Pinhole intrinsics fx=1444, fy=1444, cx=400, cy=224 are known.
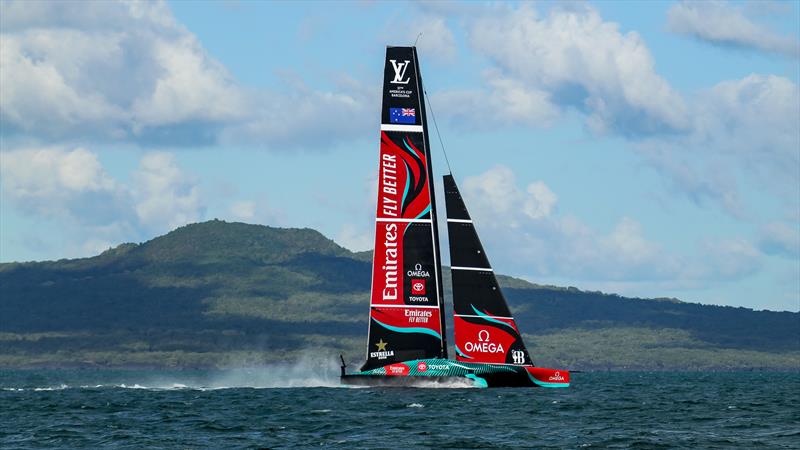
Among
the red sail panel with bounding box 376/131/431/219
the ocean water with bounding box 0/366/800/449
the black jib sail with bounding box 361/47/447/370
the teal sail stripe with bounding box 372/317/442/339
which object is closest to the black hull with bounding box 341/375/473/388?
the ocean water with bounding box 0/366/800/449

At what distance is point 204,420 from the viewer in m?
66.6

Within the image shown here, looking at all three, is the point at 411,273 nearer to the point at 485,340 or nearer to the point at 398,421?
the point at 485,340

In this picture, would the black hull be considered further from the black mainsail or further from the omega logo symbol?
the omega logo symbol

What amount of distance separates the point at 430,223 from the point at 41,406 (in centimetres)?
2475

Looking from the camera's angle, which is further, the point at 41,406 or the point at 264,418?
the point at 41,406

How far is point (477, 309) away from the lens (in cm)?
7644

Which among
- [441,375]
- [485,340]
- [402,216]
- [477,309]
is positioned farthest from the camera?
[477,309]

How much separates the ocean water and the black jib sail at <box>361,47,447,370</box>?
3.87 meters

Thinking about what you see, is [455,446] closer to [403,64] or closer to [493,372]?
[493,372]

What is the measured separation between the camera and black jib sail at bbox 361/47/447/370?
250ft

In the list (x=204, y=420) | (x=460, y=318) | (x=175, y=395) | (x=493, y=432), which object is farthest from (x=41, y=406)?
(x=493, y=432)

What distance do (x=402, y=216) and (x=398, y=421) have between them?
1629cm

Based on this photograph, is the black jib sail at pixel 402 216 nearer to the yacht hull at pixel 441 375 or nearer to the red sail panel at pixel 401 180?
the red sail panel at pixel 401 180

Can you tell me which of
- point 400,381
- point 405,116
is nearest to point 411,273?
point 400,381
